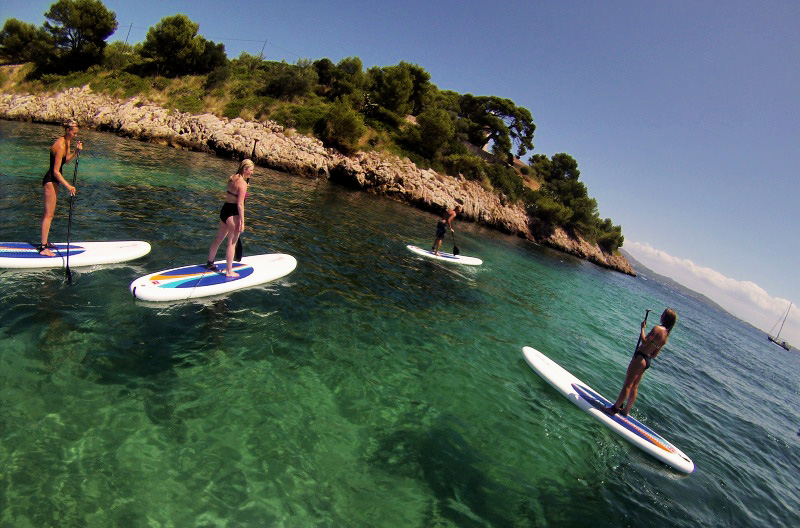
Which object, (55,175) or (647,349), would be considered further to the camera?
(55,175)

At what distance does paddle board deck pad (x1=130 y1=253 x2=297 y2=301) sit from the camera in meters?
7.79

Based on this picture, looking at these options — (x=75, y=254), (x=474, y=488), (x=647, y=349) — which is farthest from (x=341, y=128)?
(x=474, y=488)

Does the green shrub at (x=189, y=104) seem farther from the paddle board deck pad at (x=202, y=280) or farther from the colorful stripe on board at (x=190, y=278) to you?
the colorful stripe on board at (x=190, y=278)

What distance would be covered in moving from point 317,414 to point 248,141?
129 ft

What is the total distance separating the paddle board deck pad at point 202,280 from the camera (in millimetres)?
7793

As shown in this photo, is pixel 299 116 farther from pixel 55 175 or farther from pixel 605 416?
pixel 605 416

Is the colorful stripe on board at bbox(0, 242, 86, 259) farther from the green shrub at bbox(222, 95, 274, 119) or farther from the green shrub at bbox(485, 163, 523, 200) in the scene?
the green shrub at bbox(485, 163, 523, 200)

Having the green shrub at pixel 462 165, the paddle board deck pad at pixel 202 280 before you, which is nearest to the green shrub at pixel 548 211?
the green shrub at pixel 462 165

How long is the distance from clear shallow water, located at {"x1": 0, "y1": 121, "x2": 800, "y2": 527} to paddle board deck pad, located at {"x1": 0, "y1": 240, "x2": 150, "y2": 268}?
1.10 feet

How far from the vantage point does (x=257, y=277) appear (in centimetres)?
991

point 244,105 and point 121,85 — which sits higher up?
point 244,105

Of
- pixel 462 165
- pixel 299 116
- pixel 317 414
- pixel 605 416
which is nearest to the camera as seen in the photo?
pixel 317 414

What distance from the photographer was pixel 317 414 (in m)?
5.78

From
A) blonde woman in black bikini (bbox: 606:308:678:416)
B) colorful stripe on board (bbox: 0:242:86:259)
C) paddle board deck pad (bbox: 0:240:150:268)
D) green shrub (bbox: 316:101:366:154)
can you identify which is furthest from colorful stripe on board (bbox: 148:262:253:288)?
green shrub (bbox: 316:101:366:154)
